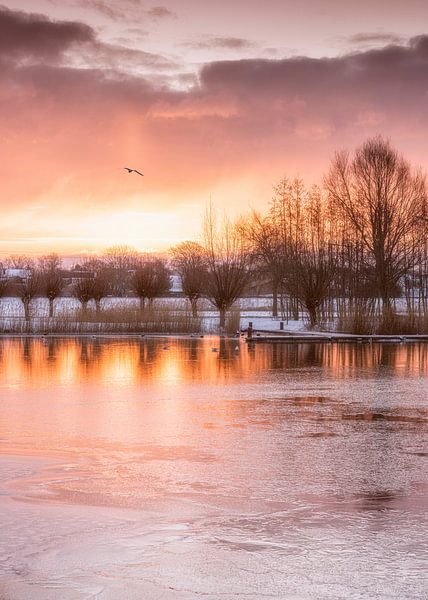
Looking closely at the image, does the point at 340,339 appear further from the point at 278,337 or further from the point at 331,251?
the point at 331,251

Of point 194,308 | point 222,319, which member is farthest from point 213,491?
point 194,308

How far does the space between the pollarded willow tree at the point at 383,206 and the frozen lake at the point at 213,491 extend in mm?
35169

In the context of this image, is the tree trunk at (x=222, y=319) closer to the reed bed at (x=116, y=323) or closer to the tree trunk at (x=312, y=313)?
the reed bed at (x=116, y=323)

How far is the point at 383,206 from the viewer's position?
52.3 metres

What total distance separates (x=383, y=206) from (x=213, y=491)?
45.9 meters

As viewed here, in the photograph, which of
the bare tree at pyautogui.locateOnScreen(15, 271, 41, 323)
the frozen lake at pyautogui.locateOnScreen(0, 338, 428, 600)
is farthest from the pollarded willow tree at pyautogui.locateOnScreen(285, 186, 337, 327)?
the frozen lake at pyautogui.locateOnScreen(0, 338, 428, 600)

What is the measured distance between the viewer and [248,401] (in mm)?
15633

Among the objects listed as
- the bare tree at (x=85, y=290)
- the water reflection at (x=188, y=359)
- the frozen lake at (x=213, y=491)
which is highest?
the bare tree at (x=85, y=290)

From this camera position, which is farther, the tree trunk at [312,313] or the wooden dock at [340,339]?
the tree trunk at [312,313]

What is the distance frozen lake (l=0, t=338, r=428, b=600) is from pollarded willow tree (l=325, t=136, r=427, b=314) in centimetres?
3517

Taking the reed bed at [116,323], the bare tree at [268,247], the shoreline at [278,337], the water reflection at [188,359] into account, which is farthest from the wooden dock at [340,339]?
the bare tree at [268,247]

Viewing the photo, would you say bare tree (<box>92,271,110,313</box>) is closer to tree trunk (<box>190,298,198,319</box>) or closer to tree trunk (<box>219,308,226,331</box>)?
tree trunk (<box>190,298,198,319</box>)

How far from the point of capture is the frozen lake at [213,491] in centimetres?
623

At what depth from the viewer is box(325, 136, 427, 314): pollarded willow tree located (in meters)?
52.4
